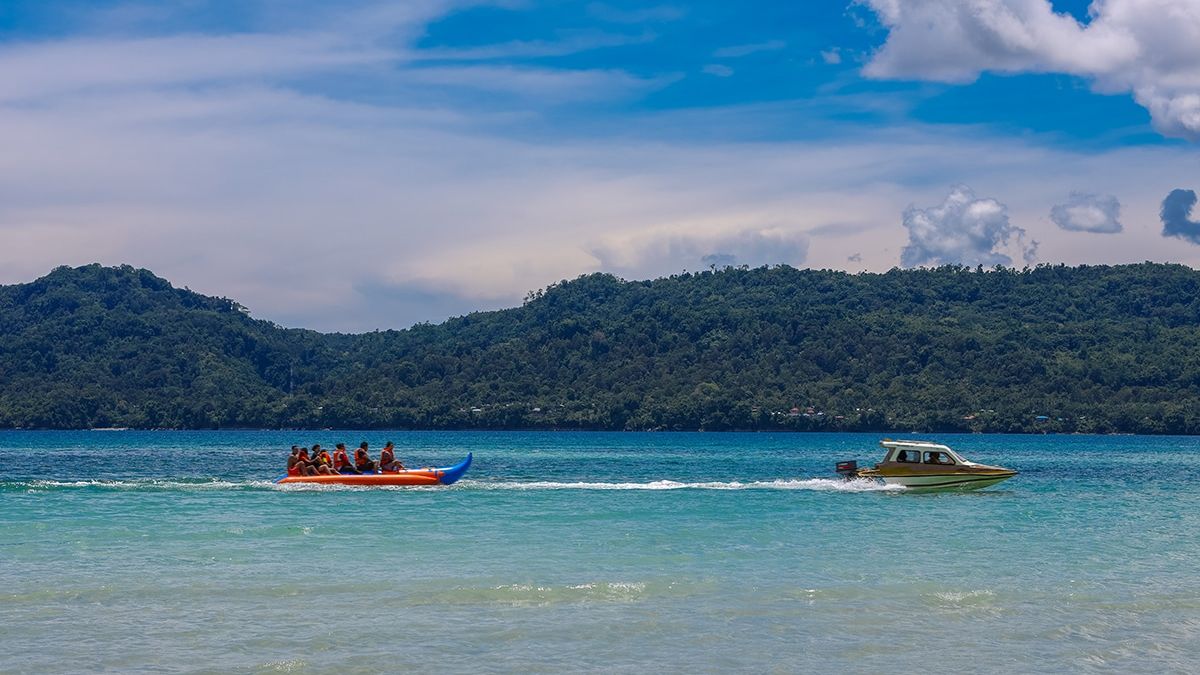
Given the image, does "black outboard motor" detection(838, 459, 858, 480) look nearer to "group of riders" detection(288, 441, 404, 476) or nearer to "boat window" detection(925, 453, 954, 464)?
"boat window" detection(925, 453, 954, 464)

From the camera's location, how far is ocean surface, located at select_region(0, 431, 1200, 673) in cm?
1697

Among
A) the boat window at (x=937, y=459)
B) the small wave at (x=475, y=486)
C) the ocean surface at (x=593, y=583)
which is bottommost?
the ocean surface at (x=593, y=583)

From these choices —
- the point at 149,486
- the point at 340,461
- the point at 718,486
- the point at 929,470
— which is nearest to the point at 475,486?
the point at 340,461

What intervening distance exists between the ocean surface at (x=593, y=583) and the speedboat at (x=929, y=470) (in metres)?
1.59

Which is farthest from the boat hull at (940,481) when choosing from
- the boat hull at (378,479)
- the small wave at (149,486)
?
the small wave at (149,486)

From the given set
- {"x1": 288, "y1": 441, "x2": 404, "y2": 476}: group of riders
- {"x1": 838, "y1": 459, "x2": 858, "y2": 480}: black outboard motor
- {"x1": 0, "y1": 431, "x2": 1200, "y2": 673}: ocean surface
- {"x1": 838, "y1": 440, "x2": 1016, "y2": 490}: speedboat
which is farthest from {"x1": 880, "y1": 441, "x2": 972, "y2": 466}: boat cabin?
{"x1": 288, "y1": 441, "x2": 404, "y2": 476}: group of riders

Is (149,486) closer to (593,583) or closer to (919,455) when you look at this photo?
(919,455)

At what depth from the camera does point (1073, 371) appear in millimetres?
173875

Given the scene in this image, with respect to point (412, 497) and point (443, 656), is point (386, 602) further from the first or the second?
point (412, 497)

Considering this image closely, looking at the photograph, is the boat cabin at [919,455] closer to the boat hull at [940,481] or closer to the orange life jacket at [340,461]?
the boat hull at [940,481]

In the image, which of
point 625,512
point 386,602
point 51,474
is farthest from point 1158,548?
point 51,474

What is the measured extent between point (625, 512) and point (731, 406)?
141m

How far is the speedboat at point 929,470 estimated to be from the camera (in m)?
44.6

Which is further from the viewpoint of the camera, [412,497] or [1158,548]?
[412,497]
